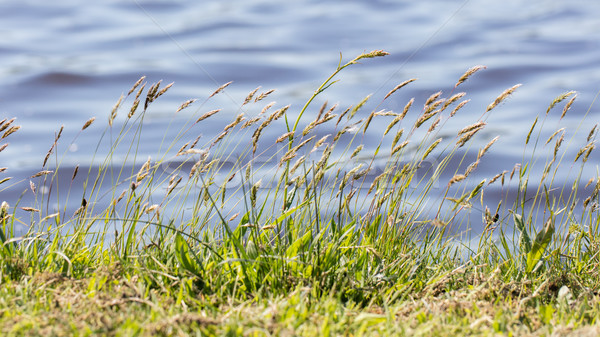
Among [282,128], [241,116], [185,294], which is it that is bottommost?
[282,128]

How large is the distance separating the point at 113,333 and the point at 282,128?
17.4 feet

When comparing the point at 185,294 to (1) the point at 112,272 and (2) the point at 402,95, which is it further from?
(2) the point at 402,95

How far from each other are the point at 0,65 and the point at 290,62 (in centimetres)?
382

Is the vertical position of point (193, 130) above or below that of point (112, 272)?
below

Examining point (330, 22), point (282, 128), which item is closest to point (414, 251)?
point (282, 128)

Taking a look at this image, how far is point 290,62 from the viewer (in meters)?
9.74

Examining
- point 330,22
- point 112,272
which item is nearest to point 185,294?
point 112,272

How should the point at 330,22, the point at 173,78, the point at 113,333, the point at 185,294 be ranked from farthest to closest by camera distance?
the point at 330,22 < the point at 173,78 < the point at 185,294 < the point at 113,333

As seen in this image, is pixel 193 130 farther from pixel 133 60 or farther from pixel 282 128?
pixel 133 60

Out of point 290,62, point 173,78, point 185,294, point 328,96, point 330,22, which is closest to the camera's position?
point 185,294

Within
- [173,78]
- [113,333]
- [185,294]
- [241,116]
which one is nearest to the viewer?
[113,333]

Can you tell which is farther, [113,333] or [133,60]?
[133,60]

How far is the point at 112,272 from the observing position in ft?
9.05

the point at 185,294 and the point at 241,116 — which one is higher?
the point at 241,116
